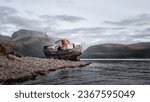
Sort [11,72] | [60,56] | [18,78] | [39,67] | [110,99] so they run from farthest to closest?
[60,56]
[39,67]
[11,72]
[18,78]
[110,99]

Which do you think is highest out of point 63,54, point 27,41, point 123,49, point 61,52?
point 27,41

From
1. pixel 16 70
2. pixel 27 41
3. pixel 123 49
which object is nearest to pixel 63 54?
pixel 123 49

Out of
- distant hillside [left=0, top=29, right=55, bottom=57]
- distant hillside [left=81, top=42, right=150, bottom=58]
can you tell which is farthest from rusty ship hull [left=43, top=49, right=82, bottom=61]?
distant hillside [left=0, top=29, right=55, bottom=57]

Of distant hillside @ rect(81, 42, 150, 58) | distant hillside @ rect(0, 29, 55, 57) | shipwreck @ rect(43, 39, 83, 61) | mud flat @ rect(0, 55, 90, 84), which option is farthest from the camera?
shipwreck @ rect(43, 39, 83, 61)

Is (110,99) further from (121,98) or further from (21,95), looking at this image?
(21,95)

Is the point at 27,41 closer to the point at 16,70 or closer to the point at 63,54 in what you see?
the point at 16,70

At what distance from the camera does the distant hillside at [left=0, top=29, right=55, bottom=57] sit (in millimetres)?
13587

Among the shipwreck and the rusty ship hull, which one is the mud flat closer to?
the shipwreck

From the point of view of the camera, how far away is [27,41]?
16266 mm

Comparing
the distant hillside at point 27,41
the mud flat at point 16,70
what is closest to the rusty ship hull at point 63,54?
the distant hillside at point 27,41

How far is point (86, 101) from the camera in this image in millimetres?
10531

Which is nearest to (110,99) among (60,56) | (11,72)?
(11,72)

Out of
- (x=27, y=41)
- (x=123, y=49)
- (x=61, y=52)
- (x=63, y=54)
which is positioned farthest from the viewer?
(x=63, y=54)

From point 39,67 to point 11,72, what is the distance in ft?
9.72
